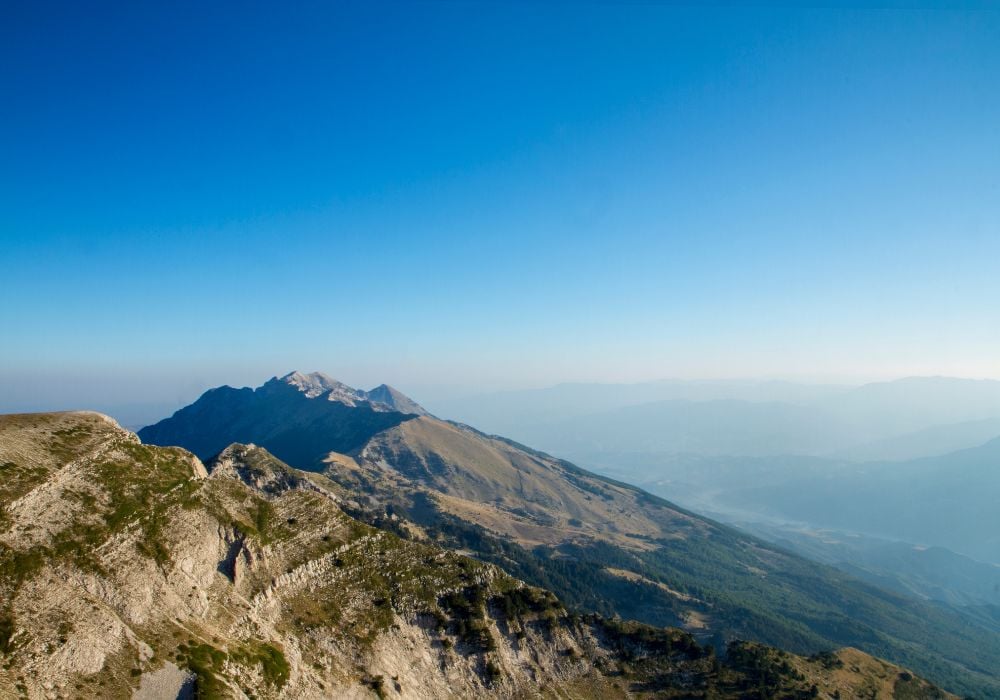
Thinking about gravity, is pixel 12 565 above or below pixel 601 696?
above

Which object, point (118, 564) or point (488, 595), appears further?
point (488, 595)

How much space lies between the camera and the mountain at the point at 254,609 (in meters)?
56.5

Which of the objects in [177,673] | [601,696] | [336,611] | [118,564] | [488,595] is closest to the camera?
[177,673]

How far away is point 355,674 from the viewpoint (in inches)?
3027

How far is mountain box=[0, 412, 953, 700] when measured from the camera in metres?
56.5

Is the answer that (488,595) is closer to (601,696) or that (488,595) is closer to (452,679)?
(452,679)

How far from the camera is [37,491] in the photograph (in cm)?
6544

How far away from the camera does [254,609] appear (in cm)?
→ 7531

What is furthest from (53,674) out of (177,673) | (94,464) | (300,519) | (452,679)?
(452,679)

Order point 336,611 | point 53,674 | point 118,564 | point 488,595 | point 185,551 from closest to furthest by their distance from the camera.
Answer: point 53,674, point 118,564, point 185,551, point 336,611, point 488,595

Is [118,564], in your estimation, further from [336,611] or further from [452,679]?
[452,679]

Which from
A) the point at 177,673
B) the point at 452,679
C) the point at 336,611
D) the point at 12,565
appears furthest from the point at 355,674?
the point at 12,565

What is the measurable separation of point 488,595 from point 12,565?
239ft

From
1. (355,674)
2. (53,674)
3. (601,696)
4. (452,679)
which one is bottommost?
(601,696)
